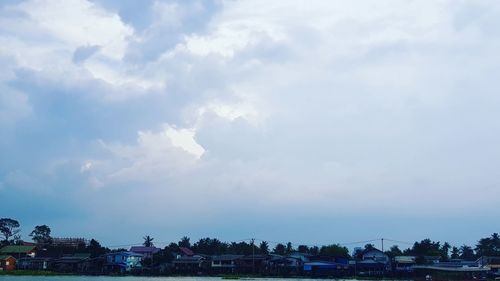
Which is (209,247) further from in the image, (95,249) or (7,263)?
(7,263)

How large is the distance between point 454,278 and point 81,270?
1729 inches

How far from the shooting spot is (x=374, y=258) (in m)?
68.7

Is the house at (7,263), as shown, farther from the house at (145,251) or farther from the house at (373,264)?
the house at (373,264)

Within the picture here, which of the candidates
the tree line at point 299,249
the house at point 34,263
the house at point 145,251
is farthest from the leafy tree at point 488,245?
the house at point 34,263

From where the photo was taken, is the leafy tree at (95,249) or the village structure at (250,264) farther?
the leafy tree at (95,249)

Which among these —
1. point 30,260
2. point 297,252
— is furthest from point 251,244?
point 30,260

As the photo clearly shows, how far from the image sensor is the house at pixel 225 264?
72.0 m

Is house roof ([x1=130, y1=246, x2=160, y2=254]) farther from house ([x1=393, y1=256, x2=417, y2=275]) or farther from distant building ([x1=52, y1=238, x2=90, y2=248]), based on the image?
house ([x1=393, y1=256, x2=417, y2=275])

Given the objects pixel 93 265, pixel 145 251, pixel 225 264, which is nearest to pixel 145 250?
pixel 145 251

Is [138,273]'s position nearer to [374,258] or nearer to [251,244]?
[251,244]

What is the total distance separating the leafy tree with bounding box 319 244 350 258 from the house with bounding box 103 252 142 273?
22928 millimetres

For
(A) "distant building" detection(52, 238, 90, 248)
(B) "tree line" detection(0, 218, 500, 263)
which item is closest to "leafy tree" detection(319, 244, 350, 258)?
(B) "tree line" detection(0, 218, 500, 263)

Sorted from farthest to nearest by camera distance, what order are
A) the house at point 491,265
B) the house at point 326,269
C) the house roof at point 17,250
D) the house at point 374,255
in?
the house roof at point 17,250 → the house at point 374,255 → the house at point 326,269 → the house at point 491,265

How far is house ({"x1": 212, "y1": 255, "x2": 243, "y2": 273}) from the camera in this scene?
2835 inches
